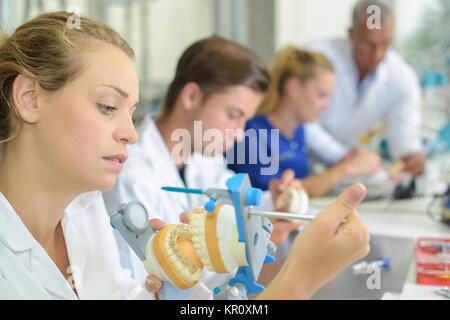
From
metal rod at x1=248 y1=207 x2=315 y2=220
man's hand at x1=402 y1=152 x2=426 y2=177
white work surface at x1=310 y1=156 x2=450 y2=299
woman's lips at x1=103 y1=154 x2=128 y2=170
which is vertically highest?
woman's lips at x1=103 y1=154 x2=128 y2=170

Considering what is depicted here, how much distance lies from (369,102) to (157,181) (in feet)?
4.94

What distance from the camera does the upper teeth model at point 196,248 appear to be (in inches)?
17.6

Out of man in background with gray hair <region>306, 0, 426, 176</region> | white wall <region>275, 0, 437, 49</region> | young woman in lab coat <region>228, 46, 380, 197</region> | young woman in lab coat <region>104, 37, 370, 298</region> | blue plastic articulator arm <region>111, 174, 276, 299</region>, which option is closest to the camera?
blue plastic articulator arm <region>111, 174, 276, 299</region>

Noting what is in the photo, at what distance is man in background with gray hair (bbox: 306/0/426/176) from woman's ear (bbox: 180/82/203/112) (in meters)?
1.08

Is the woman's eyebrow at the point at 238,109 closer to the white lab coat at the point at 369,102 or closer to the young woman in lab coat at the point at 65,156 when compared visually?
the young woman in lab coat at the point at 65,156

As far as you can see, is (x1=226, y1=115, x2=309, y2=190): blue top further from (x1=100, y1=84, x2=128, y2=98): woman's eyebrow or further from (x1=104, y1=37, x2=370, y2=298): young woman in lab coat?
(x1=100, y1=84, x2=128, y2=98): woman's eyebrow

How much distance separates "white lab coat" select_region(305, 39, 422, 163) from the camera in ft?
6.70

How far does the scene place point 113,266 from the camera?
644 mm

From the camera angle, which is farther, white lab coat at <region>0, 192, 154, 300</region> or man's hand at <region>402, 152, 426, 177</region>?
man's hand at <region>402, 152, 426, 177</region>

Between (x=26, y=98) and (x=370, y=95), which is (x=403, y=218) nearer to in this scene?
(x=370, y=95)

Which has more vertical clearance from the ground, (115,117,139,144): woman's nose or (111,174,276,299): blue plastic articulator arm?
(115,117,139,144): woman's nose

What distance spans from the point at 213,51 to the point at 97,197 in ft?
1.34

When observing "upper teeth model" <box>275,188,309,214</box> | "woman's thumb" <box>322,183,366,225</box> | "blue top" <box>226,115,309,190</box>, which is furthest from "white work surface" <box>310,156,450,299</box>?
"woman's thumb" <box>322,183,366,225</box>

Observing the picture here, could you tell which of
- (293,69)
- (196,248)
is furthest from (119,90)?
(293,69)
